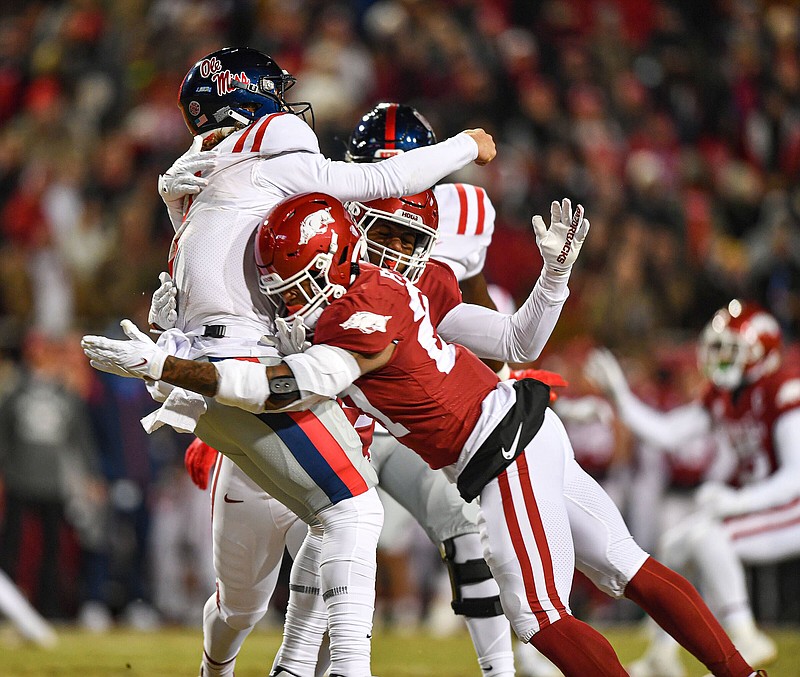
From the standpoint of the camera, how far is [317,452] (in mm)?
3330

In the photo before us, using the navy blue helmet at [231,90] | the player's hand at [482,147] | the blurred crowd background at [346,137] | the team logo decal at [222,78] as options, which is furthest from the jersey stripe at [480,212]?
the blurred crowd background at [346,137]

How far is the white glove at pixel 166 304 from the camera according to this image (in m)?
3.51

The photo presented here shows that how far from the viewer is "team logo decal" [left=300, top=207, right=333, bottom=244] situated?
10.7 feet

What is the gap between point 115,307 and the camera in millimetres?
8727

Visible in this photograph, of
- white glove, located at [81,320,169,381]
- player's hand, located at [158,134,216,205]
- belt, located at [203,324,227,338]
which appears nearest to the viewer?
white glove, located at [81,320,169,381]

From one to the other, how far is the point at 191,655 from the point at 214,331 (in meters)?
3.41

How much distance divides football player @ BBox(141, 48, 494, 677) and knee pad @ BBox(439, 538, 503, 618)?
0.58 metres

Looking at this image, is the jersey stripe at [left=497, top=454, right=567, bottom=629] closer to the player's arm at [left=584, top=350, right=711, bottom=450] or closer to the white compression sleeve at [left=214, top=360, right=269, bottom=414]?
the white compression sleeve at [left=214, top=360, right=269, bottom=414]

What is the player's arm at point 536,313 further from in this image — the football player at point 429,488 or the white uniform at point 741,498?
the white uniform at point 741,498

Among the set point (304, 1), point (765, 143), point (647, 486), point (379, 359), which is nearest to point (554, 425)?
point (379, 359)

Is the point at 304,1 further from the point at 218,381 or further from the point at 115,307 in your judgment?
the point at 218,381

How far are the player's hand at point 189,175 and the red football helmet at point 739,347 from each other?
338 centimetres

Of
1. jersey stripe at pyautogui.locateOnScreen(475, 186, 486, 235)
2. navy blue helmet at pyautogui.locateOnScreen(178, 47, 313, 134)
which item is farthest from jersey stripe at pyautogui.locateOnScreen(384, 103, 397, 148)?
navy blue helmet at pyautogui.locateOnScreen(178, 47, 313, 134)

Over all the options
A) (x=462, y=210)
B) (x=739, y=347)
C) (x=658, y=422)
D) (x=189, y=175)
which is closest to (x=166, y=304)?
(x=189, y=175)
